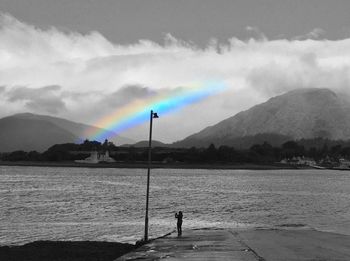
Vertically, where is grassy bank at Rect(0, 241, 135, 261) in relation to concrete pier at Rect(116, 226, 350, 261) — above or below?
below

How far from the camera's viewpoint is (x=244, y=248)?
104 feet

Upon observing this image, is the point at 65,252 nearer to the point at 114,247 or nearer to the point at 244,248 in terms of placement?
the point at 114,247

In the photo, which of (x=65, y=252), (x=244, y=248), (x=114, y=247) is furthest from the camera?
(x=114, y=247)

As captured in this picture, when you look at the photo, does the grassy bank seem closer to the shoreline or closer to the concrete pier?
the shoreline

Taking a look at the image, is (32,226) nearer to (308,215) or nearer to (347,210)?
(308,215)

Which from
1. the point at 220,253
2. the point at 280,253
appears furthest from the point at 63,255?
the point at 280,253

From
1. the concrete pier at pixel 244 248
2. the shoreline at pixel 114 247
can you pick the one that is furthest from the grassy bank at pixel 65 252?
the concrete pier at pixel 244 248

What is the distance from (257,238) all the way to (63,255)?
559 inches

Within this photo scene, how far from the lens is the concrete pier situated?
28020 millimetres

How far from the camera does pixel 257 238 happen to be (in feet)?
128

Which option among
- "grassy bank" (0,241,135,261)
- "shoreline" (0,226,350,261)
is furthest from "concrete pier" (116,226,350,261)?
"grassy bank" (0,241,135,261)

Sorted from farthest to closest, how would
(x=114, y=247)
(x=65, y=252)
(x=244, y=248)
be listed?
(x=114, y=247) → (x=65, y=252) → (x=244, y=248)

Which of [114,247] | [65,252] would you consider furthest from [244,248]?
[65,252]

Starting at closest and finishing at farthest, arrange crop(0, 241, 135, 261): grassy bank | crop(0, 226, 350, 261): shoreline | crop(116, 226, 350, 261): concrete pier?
1. crop(116, 226, 350, 261): concrete pier
2. crop(0, 241, 135, 261): grassy bank
3. crop(0, 226, 350, 261): shoreline
